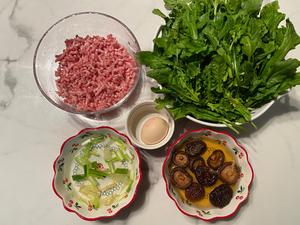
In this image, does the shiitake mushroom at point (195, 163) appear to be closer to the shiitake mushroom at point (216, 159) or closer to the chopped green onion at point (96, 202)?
the shiitake mushroom at point (216, 159)

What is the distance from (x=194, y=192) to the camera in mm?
1191

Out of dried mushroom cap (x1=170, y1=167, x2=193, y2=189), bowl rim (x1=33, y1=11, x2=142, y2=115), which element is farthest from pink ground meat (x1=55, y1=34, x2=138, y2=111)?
dried mushroom cap (x1=170, y1=167, x2=193, y2=189)

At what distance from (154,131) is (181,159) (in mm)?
132

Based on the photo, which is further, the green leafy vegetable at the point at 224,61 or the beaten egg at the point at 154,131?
the beaten egg at the point at 154,131

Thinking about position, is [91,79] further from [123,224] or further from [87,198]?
[123,224]

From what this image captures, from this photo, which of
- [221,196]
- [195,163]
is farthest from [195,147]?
[221,196]

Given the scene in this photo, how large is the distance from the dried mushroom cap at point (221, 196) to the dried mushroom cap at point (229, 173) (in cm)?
3

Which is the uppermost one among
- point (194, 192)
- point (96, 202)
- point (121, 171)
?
point (194, 192)

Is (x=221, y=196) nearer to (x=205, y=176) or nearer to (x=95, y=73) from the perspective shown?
(x=205, y=176)

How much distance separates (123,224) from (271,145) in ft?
1.99

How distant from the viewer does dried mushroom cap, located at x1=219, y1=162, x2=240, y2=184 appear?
1.20m

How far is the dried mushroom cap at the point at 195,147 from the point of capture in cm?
123

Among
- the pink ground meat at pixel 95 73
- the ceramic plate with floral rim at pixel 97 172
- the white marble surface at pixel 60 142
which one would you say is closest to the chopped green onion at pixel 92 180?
the ceramic plate with floral rim at pixel 97 172

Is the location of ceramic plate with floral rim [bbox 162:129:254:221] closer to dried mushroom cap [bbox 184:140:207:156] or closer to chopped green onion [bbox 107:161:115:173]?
dried mushroom cap [bbox 184:140:207:156]
